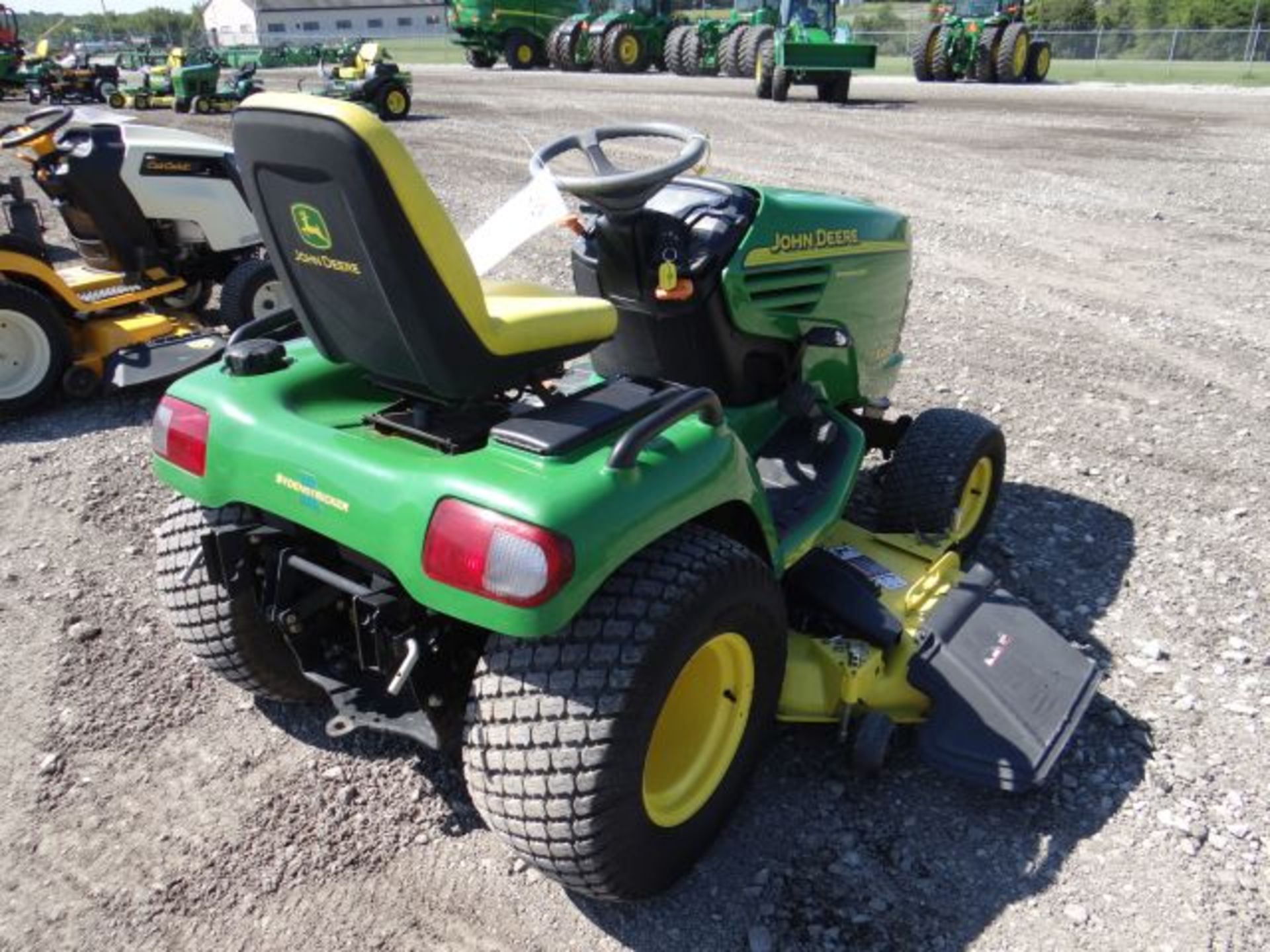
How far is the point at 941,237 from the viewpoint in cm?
780

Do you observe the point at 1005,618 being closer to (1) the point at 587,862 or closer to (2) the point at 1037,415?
(1) the point at 587,862

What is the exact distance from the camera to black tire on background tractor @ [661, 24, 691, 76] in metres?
23.2

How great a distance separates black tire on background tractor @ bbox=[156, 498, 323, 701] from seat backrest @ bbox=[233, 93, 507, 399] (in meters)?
0.72

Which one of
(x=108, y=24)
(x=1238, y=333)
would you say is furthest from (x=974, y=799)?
(x=108, y=24)

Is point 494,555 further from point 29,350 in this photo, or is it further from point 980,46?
point 980,46

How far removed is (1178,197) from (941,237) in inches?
113

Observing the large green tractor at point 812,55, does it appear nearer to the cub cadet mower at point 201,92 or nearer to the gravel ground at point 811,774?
the cub cadet mower at point 201,92

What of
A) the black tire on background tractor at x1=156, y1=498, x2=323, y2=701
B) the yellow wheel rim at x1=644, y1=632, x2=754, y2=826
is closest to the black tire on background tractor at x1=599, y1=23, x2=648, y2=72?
the black tire on background tractor at x1=156, y1=498, x2=323, y2=701

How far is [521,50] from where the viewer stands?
88.3ft

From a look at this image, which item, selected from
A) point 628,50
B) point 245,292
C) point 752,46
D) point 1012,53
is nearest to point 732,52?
point 752,46

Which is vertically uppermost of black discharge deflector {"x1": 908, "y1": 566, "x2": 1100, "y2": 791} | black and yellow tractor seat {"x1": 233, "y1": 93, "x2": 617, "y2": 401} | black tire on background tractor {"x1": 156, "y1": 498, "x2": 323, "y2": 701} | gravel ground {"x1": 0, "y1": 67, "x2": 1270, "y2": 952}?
black and yellow tractor seat {"x1": 233, "y1": 93, "x2": 617, "y2": 401}

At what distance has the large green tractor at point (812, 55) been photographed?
16.6 m

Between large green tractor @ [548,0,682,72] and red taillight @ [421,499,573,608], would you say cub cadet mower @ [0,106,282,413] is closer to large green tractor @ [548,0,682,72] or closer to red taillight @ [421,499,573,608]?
red taillight @ [421,499,573,608]

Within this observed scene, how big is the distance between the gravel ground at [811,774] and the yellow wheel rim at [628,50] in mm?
21403
